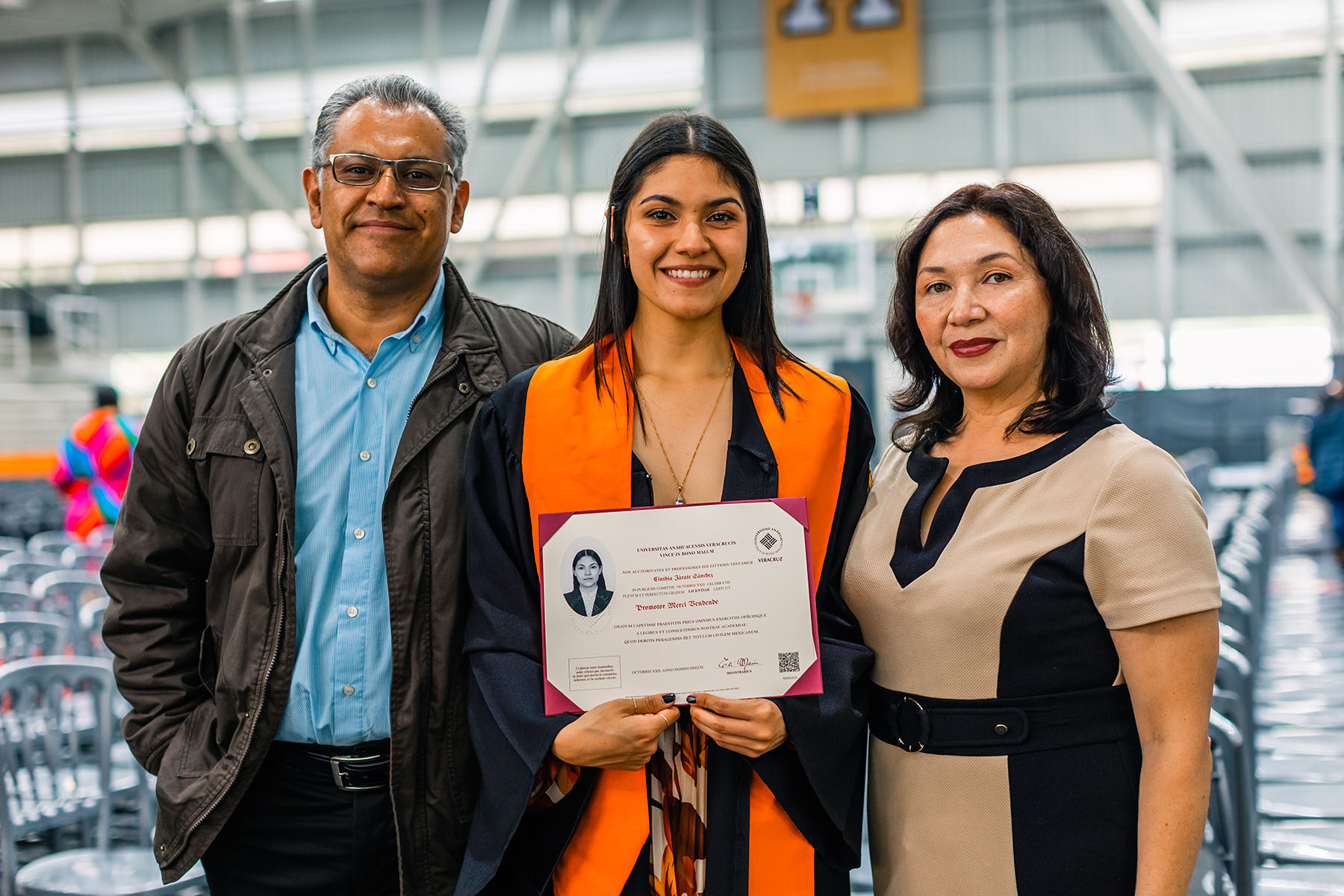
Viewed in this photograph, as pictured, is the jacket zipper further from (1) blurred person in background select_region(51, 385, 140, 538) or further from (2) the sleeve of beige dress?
(1) blurred person in background select_region(51, 385, 140, 538)

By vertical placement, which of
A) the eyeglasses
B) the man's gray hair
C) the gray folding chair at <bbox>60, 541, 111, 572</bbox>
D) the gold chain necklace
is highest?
the man's gray hair

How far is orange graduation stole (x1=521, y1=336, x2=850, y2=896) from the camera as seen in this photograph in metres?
1.56

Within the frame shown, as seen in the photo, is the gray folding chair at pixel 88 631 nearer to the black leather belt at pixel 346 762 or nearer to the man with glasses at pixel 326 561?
the man with glasses at pixel 326 561

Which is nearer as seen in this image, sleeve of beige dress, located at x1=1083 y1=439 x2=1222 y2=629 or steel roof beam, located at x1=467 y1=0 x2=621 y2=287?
sleeve of beige dress, located at x1=1083 y1=439 x2=1222 y2=629

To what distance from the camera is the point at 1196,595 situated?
140 cm

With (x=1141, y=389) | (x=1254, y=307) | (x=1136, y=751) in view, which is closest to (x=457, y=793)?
(x=1136, y=751)

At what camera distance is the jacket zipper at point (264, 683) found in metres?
1.70

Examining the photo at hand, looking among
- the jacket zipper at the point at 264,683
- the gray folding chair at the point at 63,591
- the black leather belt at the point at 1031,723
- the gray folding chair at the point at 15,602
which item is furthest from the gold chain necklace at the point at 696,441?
the gray folding chair at the point at 15,602

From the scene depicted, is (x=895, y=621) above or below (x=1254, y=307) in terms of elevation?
below

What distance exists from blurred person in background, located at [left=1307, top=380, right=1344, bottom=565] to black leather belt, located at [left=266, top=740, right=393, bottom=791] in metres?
8.25

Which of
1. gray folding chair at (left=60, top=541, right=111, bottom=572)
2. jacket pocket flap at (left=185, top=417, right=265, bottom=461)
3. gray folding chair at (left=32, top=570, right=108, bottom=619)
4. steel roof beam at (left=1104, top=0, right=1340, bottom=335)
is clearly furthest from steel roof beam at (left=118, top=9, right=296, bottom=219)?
jacket pocket flap at (left=185, top=417, right=265, bottom=461)

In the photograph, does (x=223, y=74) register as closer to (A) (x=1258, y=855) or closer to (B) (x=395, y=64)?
(B) (x=395, y=64)

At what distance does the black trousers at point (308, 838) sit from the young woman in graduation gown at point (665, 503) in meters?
0.19

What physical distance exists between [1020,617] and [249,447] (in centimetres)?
121
